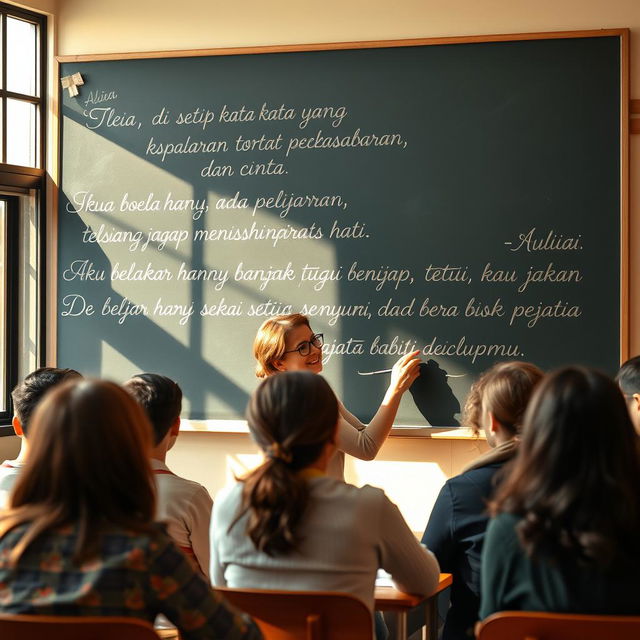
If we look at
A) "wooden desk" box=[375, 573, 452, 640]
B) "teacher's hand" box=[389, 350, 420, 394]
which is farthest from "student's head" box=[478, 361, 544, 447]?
"teacher's hand" box=[389, 350, 420, 394]

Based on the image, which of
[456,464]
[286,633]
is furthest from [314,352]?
[286,633]

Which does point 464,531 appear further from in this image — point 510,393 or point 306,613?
point 306,613

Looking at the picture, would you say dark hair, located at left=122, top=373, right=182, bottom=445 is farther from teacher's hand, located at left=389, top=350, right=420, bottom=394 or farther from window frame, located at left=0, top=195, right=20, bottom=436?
window frame, located at left=0, top=195, right=20, bottom=436

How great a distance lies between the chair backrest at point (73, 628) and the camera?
1.57 m

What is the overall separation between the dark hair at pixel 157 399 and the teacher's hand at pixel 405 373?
60.9 inches

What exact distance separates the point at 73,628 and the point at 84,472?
0.26 meters

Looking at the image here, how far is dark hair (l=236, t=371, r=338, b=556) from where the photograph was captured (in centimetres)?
195

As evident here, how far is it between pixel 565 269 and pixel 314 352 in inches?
44.0

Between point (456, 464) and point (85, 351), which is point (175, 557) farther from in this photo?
point (85, 351)

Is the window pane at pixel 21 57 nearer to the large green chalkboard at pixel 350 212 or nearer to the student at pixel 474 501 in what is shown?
the large green chalkboard at pixel 350 212

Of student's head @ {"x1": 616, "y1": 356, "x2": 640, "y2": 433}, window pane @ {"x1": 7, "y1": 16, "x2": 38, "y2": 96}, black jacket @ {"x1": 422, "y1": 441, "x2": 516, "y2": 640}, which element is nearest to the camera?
black jacket @ {"x1": 422, "y1": 441, "x2": 516, "y2": 640}

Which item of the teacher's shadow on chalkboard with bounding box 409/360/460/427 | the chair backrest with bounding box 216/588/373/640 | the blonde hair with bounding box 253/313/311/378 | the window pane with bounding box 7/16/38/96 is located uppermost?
the window pane with bounding box 7/16/38/96

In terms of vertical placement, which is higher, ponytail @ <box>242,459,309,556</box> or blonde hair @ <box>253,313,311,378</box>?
blonde hair @ <box>253,313,311,378</box>

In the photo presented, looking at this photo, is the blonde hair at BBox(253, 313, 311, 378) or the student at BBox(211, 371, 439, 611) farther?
the blonde hair at BBox(253, 313, 311, 378)
